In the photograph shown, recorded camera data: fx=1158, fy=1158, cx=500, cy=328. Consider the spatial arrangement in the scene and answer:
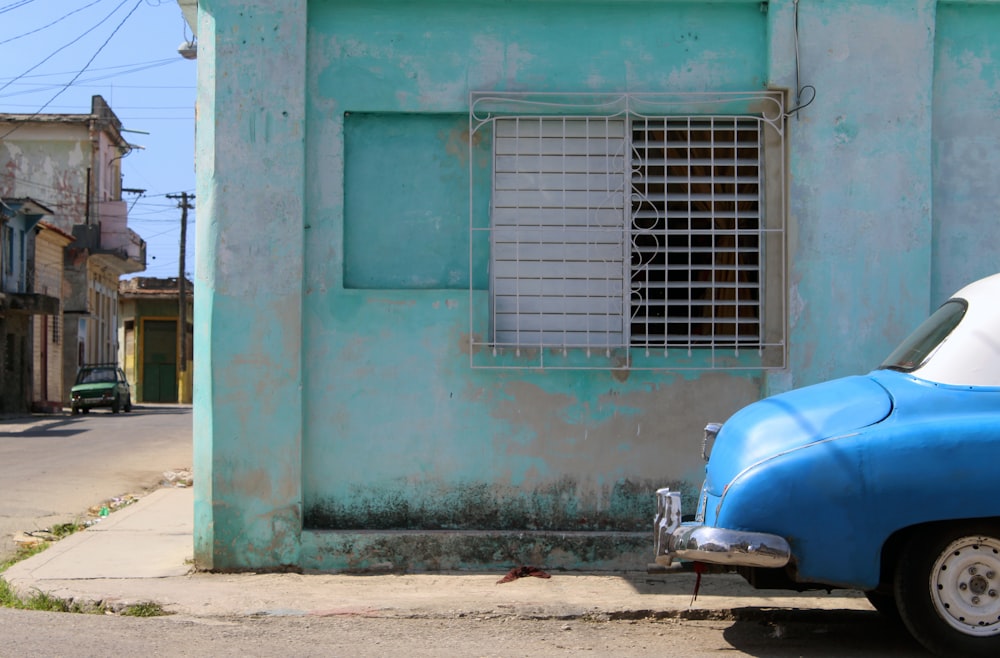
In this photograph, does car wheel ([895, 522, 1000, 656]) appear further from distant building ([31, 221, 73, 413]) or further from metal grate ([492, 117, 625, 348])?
distant building ([31, 221, 73, 413])

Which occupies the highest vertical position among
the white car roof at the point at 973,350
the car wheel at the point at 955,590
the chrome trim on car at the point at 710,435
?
the white car roof at the point at 973,350

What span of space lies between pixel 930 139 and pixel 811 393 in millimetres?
3002

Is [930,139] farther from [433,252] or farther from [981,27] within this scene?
[433,252]

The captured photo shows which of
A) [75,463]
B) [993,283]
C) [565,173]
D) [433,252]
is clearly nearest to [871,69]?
[565,173]

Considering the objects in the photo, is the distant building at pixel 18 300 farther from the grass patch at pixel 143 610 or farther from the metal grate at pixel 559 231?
the grass patch at pixel 143 610

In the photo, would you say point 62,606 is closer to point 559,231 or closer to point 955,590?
point 559,231

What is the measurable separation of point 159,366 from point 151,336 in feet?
5.82

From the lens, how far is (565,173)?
8.15 m

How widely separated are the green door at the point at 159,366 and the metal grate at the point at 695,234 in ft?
174

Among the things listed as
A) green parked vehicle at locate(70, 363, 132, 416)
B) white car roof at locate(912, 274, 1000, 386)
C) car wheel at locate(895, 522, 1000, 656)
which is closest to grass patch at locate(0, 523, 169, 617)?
car wheel at locate(895, 522, 1000, 656)

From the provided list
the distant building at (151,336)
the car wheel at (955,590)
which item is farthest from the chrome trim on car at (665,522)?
the distant building at (151,336)

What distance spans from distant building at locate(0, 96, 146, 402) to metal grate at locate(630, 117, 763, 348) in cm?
4144

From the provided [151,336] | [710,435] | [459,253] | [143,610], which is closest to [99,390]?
[151,336]

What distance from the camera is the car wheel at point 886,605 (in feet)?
20.0
